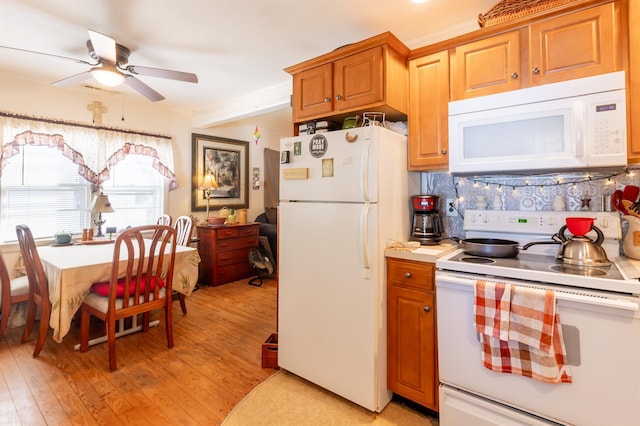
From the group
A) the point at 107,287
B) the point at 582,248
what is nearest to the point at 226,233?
the point at 107,287

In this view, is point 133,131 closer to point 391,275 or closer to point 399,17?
point 399,17

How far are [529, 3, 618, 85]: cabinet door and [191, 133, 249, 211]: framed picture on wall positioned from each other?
13.0 feet

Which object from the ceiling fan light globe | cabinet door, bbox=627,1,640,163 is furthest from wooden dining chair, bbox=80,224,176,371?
cabinet door, bbox=627,1,640,163

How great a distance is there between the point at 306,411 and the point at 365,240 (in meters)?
1.05

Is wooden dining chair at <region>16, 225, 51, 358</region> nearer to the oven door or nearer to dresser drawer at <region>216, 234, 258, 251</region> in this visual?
dresser drawer at <region>216, 234, 258, 251</region>

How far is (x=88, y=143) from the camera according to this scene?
367cm

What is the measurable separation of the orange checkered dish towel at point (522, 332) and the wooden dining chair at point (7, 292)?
11.4ft

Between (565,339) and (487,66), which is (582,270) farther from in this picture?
(487,66)

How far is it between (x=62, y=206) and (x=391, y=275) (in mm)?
3700

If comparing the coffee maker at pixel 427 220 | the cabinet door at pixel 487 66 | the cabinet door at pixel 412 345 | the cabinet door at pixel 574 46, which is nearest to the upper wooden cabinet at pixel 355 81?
the cabinet door at pixel 487 66

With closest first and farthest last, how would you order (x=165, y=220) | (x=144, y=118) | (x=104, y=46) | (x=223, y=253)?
(x=104, y=46)
(x=165, y=220)
(x=144, y=118)
(x=223, y=253)

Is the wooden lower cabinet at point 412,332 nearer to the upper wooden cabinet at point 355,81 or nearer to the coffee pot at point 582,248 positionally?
the coffee pot at point 582,248

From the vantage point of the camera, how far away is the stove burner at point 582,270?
1347 millimetres

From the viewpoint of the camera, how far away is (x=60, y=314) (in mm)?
2236
